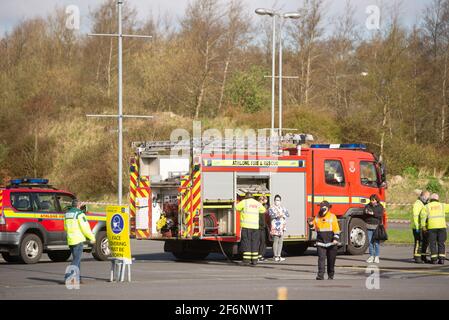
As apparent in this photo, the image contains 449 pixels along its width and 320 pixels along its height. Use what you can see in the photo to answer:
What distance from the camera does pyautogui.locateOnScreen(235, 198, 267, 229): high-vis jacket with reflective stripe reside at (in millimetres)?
22328

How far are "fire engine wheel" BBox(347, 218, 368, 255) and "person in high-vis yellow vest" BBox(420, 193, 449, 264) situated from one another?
2633 mm

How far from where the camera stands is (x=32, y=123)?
62.6 m

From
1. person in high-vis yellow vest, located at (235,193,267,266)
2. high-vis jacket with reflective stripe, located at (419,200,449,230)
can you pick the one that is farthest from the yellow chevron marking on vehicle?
high-vis jacket with reflective stripe, located at (419,200,449,230)

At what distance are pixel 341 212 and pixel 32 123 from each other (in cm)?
4074

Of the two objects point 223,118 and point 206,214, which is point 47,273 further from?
point 223,118

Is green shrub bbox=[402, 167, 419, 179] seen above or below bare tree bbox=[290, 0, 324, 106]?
below

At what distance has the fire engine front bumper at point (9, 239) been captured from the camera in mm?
22922

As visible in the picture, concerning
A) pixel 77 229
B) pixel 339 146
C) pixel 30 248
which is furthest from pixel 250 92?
pixel 77 229

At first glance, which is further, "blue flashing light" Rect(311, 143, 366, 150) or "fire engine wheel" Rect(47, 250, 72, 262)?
"blue flashing light" Rect(311, 143, 366, 150)

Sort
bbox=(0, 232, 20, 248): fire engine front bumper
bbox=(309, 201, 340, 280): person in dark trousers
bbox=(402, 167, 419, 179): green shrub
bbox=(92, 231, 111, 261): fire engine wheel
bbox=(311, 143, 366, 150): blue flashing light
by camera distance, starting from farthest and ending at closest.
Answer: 1. bbox=(402, 167, 419, 179): green shrub
2. bbox=(311, 143, 366, 150): blue flashing light
3. bbox=(92, 231, 111, 261): fire engine wheel
4. bbox=(0, 232, 20, 248): fire engine front bumper
5. bbox=(309, 201, 340, 280): person in dark trousers

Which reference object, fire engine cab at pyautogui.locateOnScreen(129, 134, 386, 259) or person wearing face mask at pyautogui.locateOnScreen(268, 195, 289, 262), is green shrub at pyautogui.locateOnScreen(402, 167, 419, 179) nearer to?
fire engine cab at pyautogui.locateOnScreen(129, 134, 386, 259)

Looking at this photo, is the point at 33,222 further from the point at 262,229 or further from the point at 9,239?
the point at 262,229

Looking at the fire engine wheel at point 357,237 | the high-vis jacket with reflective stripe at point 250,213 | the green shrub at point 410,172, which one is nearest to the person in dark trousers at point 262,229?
the high-vis jacket with reflective stripe at point 250,213
